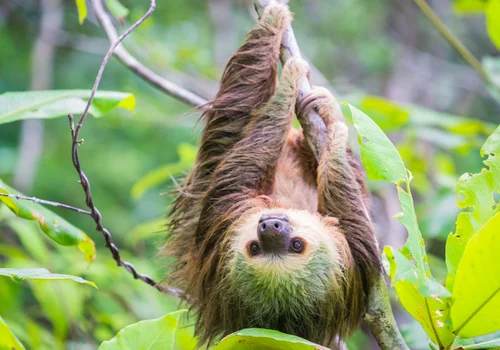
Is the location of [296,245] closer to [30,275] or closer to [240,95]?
[240,95]

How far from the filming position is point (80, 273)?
559cm

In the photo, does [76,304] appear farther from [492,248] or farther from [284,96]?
[492,248]

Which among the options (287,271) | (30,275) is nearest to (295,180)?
(287,271)

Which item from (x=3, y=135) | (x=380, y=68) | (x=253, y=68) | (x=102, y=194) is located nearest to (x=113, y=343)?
(x=253, y=68)

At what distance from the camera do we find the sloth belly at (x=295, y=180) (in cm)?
496

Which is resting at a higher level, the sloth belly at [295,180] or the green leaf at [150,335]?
the sloth belly at [295,180]

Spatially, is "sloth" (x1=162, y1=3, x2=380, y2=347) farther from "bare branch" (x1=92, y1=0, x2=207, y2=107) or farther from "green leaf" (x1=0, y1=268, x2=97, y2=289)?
"green leaf" (x1=0, y1=268, x2=97, y2=289)

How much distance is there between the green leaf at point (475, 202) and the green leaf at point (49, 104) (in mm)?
2250

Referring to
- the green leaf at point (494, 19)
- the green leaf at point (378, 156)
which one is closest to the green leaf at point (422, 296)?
the green leaf at point (378, 156)

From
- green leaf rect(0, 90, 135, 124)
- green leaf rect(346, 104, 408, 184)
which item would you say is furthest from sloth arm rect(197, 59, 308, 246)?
green leaf rect(346, 104, 408, 184)

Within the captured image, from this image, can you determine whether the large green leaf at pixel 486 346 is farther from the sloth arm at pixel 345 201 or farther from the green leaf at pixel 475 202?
the sloth arm at pixel 345 201

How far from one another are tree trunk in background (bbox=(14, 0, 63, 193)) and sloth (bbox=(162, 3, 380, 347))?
3.77 meters

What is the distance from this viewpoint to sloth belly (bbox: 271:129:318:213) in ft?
16.3

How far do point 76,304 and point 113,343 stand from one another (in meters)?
3.16
